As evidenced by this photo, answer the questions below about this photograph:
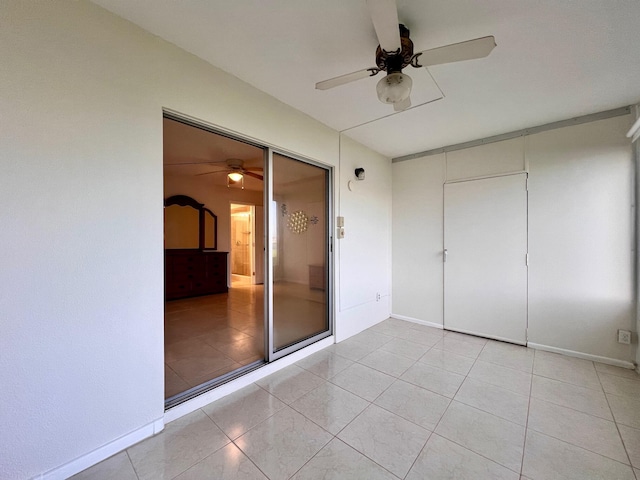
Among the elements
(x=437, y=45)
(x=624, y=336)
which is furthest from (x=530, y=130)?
(x=624, y=336)

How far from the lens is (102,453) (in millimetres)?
1442

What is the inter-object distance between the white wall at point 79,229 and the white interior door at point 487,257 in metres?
3.40

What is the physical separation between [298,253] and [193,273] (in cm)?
362

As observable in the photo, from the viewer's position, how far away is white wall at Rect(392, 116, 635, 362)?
2.52 meters

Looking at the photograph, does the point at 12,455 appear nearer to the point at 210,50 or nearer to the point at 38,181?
the point at 38,181

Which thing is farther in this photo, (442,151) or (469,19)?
(442,151)

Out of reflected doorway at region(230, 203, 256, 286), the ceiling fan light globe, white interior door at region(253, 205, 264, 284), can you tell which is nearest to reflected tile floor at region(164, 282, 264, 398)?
white interior door at region(253, 205, 264, 284)

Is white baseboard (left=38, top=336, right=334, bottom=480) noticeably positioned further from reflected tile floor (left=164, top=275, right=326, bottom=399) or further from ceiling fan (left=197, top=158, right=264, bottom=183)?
ceiling fan (left=197, top=158, right=264, bottom=183)

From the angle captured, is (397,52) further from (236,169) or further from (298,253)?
(236,169)

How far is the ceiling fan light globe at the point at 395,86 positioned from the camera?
1.56 m

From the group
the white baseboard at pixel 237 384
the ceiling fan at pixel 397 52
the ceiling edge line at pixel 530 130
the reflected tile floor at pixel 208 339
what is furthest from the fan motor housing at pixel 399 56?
the reflected tile floor at pixel 208 339

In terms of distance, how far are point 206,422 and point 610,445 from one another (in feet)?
8.54

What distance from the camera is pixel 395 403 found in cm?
196

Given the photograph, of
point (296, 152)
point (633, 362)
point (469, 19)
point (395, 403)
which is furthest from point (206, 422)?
point (633, 362)
